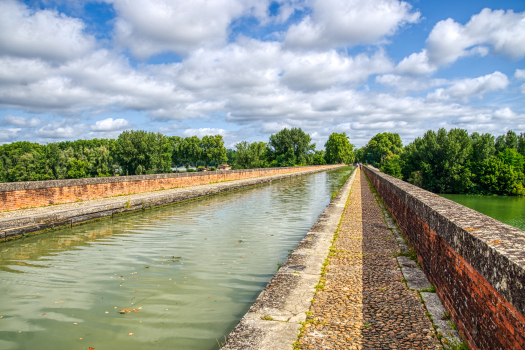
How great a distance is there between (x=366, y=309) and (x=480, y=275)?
1201 millimetres

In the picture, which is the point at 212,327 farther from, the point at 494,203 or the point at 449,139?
the point at 449,139

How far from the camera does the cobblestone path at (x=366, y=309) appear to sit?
8.58ft

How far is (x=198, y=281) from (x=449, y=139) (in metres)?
37.2

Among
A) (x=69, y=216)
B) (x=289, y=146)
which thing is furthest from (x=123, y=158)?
(x=69, y=216)

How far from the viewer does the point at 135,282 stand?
500cm

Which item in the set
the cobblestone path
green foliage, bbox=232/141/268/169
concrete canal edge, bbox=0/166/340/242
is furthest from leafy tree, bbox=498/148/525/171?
the cobblestone path

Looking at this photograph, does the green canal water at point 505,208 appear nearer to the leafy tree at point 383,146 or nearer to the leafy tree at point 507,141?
the leafy tree at point 507,141

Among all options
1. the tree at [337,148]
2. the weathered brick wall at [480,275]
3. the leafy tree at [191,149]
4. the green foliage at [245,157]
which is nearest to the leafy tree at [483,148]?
the green foliage at [245,157]

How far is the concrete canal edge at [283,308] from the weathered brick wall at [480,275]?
1359 mm

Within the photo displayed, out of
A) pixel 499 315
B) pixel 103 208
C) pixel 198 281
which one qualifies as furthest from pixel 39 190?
pixel 499 315

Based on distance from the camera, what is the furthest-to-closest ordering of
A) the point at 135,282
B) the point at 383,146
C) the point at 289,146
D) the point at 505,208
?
the point at 383,146 < the point at 289,146 < the point at 505,208 < the point at 135,282

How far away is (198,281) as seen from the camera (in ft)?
16.6

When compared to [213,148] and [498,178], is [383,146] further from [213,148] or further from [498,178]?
[498,178]

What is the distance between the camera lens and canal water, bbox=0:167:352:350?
3.52 meters
